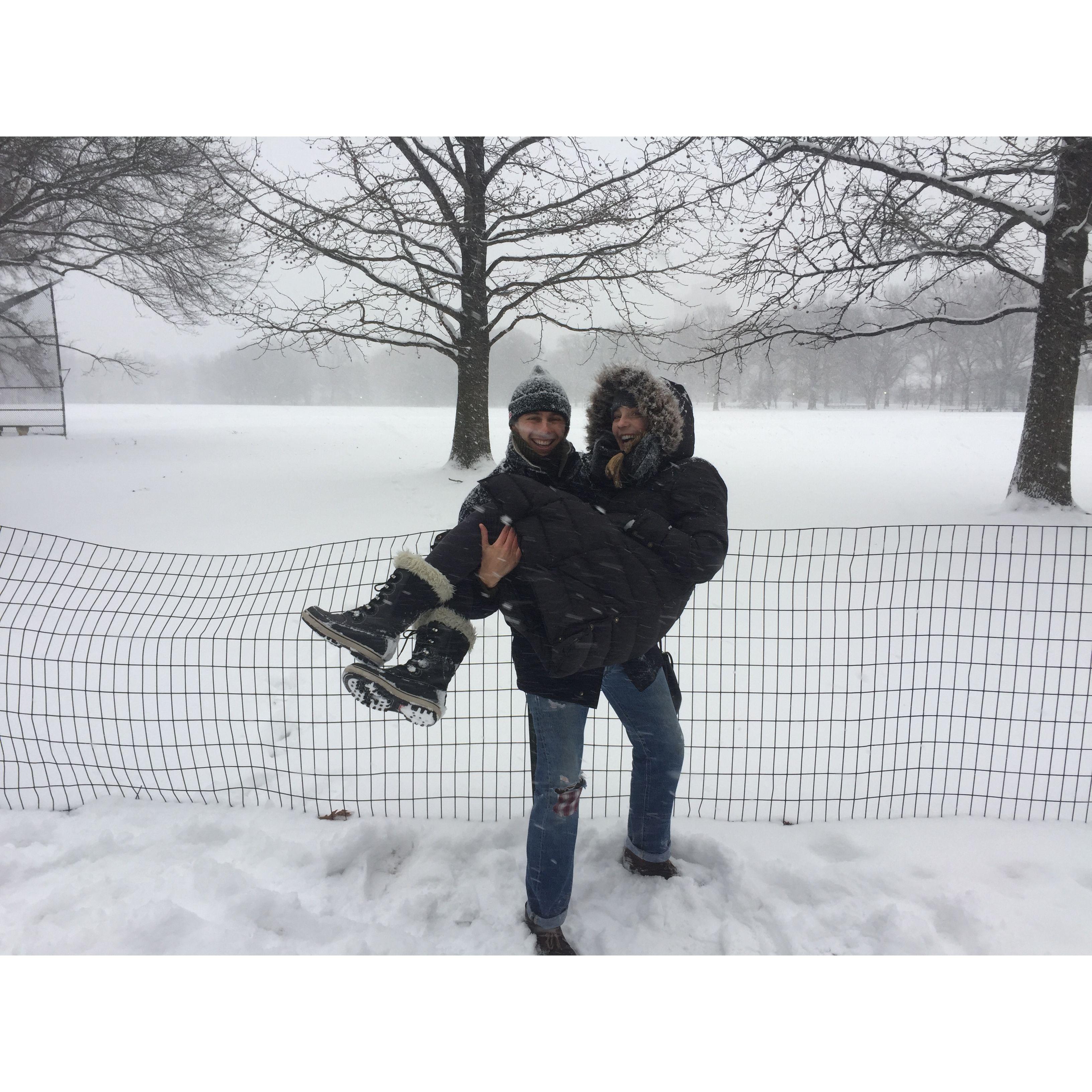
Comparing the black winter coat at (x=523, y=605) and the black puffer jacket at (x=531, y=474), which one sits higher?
the black puffer jacket at (x=531, y=474)

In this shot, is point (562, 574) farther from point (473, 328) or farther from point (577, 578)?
point (473, 328)

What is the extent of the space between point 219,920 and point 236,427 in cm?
1776

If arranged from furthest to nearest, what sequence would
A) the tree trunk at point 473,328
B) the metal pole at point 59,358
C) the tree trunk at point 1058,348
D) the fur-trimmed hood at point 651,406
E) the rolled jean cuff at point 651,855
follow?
the metal pole at point 59,358
the tree trunk at point 473,328
the tree trunk at point 1058,348
the rolled jean cuff at point 651,855
the fur-trimmed hood at point 651,406

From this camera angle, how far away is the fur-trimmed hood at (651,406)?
191cm

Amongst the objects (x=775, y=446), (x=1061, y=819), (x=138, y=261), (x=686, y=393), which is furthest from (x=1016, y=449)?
(x=138, y=261)

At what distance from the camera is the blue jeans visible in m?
1.88

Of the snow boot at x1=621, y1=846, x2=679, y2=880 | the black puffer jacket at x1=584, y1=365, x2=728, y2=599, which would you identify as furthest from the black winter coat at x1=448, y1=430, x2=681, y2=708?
the snow boot at x1=621, y1=846, x2=679, y2=880

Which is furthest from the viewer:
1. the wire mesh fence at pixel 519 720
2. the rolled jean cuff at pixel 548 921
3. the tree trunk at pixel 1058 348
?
the tree trunk at pixel 1058 348

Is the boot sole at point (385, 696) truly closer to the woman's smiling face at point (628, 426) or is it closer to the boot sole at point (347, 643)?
the boot sole at point (347, 643)

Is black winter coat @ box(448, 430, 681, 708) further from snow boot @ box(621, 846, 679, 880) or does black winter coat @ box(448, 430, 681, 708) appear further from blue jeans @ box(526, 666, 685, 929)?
snow boot @ box(621, 846, 679, 880)

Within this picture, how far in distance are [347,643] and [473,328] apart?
8563mm

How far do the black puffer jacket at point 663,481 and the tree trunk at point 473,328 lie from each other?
7.63m

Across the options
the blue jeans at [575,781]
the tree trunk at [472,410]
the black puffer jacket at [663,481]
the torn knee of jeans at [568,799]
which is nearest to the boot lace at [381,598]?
Result: the blue jeans at [575,781]

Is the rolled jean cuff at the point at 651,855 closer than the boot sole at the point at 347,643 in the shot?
No
